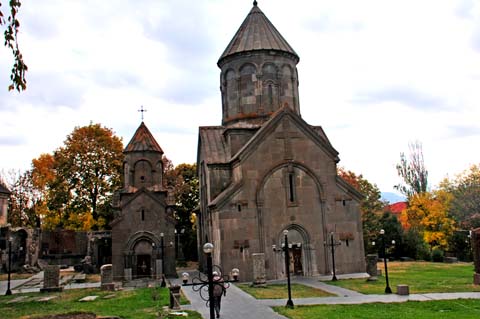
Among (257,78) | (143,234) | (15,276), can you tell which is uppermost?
(257,78)

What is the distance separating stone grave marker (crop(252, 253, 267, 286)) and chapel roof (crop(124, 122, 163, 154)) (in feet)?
40.5

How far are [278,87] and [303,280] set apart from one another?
35.5 ft

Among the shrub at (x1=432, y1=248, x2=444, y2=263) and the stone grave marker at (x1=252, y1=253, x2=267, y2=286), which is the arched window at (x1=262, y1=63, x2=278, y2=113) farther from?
the shrub at (x1=432, y1=248, x2=444, y2=263)

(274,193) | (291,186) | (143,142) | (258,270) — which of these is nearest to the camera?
(258,270)

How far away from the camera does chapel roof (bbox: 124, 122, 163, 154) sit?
28.5 metres

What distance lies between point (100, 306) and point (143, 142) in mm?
14984

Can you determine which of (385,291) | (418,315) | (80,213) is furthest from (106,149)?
(418,315)

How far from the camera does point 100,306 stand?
15047 mm

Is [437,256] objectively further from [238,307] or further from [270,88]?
[238,307]

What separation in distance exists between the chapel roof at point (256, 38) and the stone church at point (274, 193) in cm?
58

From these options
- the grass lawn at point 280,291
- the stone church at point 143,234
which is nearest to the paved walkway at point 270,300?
the grass lawn at point 280,291

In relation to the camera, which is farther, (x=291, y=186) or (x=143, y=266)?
(x=143, y=266)

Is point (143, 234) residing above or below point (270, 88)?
below

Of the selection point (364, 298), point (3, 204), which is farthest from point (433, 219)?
point (3, 204)
